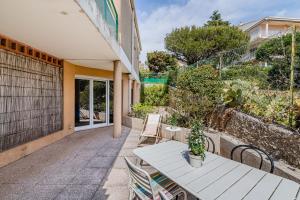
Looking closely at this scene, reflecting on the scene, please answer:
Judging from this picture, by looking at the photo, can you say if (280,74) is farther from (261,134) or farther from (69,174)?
(69,174)

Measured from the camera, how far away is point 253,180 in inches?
86.0

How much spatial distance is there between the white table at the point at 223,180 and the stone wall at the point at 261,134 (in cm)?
158

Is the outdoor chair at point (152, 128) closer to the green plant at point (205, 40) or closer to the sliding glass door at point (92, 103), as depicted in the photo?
the sliding glass door at point (92, 103)

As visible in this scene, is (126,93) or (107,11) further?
(126,93)

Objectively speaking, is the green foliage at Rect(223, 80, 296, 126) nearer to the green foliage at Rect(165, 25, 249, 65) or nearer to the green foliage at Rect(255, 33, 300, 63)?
the green foliage at Rect(255, 33, 300, 63)

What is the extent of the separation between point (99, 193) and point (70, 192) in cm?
50

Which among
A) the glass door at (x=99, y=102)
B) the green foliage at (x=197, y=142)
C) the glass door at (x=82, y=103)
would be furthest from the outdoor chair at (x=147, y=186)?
the glass door at (x=99, y=102)

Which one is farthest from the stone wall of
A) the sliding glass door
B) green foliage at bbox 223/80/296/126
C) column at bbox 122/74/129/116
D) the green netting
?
the green netting

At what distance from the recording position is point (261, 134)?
14.4 ft

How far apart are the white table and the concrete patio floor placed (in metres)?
1.21

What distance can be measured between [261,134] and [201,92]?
2501 mm

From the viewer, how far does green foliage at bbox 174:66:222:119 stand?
6.40m

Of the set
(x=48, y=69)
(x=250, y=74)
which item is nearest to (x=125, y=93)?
(x=48, y=69)

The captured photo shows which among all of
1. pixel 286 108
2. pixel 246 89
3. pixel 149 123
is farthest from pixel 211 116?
pixel 286 108
